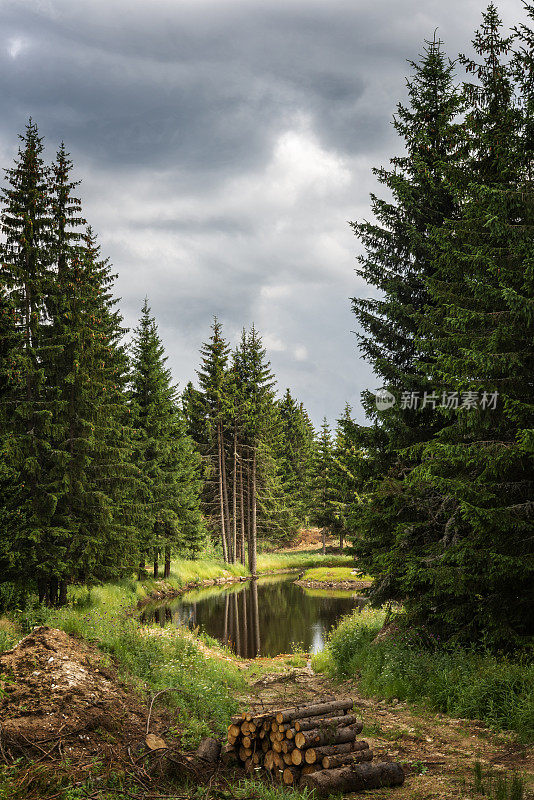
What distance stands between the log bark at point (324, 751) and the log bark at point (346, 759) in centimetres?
5

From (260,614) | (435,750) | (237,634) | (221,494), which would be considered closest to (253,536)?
(221,494)

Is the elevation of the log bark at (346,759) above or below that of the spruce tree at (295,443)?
below

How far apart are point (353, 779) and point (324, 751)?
0.42m

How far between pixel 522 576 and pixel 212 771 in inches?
203

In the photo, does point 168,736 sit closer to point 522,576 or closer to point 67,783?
point 67,783

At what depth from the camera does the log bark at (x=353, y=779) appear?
6.02 metres

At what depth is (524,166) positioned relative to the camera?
390 inches

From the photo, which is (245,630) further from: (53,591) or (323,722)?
(323,722)

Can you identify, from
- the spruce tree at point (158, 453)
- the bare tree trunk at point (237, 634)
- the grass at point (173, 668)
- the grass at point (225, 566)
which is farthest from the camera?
the grass at point (225, 566)

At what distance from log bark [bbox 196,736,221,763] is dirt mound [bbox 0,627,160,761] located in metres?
0.90

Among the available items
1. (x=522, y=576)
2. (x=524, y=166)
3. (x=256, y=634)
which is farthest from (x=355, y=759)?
(x=256, y=634)

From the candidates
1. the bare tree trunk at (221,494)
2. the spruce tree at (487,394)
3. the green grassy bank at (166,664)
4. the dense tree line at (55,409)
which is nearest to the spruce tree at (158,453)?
the dense tree line at (55,409)

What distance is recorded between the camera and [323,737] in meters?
6.52

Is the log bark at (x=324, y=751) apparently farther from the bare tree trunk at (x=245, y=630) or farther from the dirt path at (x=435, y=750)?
the bare tree trunk at (x=245, y=630)
